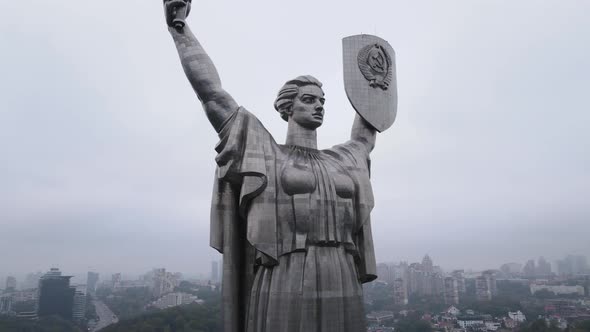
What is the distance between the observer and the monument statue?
17.7ft

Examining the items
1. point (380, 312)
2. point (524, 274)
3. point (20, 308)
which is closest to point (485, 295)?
point (380, 312)

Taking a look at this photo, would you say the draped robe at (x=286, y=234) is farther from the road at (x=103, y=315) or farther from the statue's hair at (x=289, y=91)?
the road at (x=103, y=315)

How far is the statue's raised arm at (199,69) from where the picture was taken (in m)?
6.09

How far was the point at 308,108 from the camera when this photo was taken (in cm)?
647

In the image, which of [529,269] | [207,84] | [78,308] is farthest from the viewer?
[529,269]

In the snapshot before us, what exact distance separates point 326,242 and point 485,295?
5158 cm

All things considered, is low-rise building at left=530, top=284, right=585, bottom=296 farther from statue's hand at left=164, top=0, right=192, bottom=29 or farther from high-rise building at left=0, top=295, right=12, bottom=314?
high-rise building at left=0, top=295, right=12, bottom=314

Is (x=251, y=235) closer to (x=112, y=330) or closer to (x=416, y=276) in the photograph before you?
(x=112, y=330)

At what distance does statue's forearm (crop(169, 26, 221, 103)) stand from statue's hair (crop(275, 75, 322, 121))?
3.31 ft

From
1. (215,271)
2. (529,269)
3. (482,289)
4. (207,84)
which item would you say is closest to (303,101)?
(207,84)

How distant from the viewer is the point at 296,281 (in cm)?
537

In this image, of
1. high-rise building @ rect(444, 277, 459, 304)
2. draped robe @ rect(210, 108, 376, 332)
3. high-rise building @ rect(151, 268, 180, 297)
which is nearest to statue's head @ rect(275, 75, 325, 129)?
draped robe @ rect(210, 108, 376, 332)

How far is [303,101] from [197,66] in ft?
5.41

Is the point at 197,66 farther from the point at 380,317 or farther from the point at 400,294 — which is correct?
the point at 400,294
